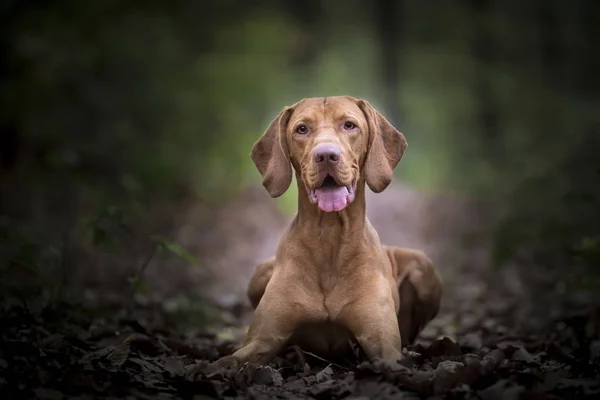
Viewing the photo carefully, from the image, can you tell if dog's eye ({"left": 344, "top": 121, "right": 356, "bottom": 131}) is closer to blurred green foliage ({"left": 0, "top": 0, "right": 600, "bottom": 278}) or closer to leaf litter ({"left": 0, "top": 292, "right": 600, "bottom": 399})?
leaf litter ({"left": 0, "top": 292, "right": 600, "bottom": 399})

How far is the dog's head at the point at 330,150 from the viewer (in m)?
4.65

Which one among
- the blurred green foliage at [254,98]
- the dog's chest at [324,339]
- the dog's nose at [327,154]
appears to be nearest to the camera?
the dog's nose at [327,154]

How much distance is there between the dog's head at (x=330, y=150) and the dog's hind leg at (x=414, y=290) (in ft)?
3.21

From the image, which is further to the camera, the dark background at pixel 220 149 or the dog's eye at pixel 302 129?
the dark background at pixel 220 149

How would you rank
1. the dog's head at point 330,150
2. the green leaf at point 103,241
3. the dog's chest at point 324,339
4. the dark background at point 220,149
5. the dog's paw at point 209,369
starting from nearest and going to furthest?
the dog's paw at point 209,369, the dog's head at point 330,150, the dog's chest at point 324,339, the green leaf at point 103,241, the dark background at point 220,149

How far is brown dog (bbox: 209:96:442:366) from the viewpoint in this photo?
4695mm

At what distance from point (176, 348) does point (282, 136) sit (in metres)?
1.63

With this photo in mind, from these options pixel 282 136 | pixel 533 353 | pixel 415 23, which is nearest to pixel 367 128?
pixel 282 136

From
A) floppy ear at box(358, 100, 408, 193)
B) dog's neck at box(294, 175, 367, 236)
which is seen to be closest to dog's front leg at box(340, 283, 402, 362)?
dog's neck at box(294, 175, 367, 236)

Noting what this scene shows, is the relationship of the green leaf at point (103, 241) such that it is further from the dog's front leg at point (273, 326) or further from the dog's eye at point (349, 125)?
the dog's eye at point (349, 125)

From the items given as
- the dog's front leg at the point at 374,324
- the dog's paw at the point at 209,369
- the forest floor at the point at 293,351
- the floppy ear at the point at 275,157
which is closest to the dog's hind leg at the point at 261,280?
the forest floor at the point at 293,351

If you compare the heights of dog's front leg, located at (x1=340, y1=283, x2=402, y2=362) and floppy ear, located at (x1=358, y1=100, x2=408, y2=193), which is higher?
floppy ear, located at (x1=358, y1=100, x2=408, y2=193)

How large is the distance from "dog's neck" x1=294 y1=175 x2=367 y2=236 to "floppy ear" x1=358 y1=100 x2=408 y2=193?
15cm

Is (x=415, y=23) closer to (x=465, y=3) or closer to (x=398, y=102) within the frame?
(x=398, y=102)
